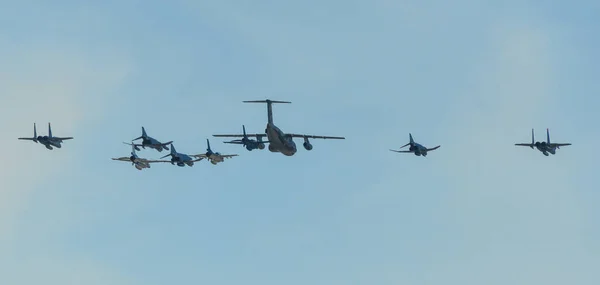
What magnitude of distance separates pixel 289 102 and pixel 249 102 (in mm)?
6771

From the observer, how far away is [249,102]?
200 metres

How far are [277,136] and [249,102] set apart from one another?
667cm

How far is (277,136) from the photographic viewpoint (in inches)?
7810

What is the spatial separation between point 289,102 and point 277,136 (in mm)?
5571

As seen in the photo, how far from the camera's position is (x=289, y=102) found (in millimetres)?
196500
